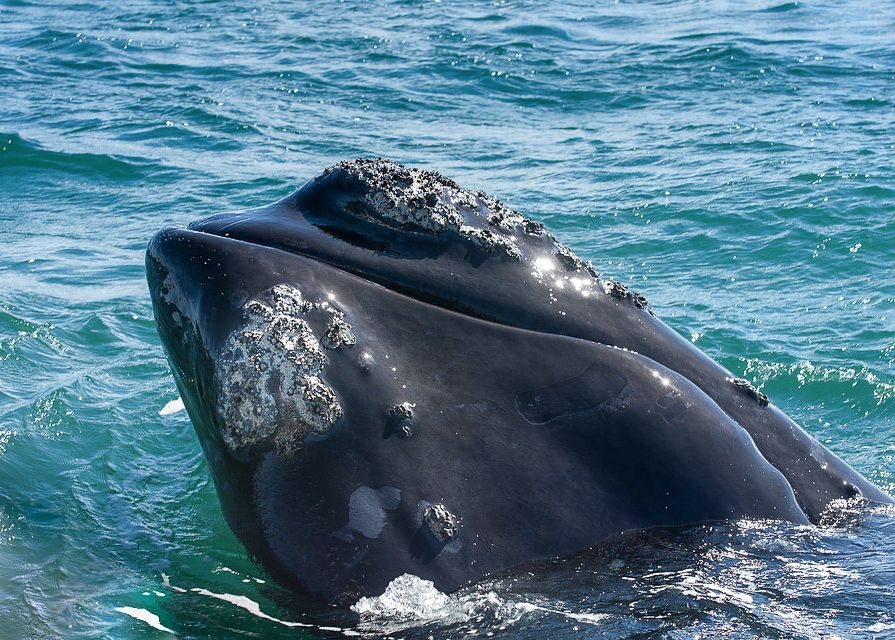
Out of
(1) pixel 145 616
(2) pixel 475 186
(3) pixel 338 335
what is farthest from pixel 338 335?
(2) pixel 475 186

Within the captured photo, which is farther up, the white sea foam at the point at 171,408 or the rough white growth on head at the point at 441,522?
the rough white growth on head at the point at 441,522

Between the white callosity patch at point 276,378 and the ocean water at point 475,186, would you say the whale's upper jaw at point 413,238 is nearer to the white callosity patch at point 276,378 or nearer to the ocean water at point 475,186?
the white callosity patch at point 276,378

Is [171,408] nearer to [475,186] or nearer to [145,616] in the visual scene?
[145,616]

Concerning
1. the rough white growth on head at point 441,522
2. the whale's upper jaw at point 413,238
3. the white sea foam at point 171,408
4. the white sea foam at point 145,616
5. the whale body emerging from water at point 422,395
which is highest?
the whale's upper jaw at point 413,238

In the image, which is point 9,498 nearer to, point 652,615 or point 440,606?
point 440,606

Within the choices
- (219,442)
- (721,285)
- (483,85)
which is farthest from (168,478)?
(483,85)

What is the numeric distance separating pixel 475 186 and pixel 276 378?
11.8 meters

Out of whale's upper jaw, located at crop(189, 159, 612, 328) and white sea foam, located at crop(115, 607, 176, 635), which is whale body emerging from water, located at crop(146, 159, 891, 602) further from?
white sea foam, located at crop(115, 607, 176, 635)

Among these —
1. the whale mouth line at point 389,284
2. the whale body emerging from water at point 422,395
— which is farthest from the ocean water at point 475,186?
the whale mouth line at point 389,284

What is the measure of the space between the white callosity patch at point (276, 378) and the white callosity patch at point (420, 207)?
21.3 inches

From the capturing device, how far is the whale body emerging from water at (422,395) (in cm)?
467

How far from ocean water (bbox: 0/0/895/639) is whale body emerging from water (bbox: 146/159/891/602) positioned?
18 cm

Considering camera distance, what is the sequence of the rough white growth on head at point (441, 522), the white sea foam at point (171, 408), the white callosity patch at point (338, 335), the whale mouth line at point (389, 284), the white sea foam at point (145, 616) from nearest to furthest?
the rough white growth on head at point (441, 522), the white callosity patch at point (338, 335), the whale mouth line at point (389, 284), the white sea foam at point (145, 616), the white sea foam at point (171, 408)

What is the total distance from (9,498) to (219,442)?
267cm
